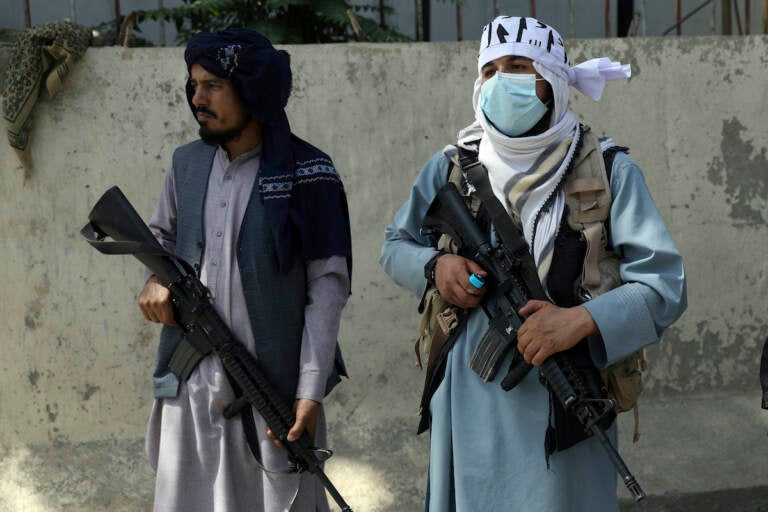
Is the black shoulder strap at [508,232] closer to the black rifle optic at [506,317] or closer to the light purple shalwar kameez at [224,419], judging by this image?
the black rifle optic at [506,317]

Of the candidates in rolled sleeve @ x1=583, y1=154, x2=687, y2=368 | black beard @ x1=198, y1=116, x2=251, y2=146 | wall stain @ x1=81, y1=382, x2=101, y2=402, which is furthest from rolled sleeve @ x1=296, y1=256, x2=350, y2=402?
wall stain @ x1=81, y1=382, x2=101, y2=402

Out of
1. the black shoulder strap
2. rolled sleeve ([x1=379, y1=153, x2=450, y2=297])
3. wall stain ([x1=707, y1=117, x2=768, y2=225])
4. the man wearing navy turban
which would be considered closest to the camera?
the black shoulder strap

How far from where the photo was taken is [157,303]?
2.72m

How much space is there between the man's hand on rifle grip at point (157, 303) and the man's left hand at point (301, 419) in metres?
0.40

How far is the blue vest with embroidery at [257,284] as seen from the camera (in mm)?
2709

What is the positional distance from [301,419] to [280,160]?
27.2 inches

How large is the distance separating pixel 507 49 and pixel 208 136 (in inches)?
32.6

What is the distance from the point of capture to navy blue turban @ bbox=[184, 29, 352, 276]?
104 inches

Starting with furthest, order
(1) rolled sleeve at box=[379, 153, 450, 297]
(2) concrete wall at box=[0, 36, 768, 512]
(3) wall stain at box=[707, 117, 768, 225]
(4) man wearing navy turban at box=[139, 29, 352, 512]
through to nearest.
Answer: (3) wall stain at box=[707, 117, 768, 225]
(2) concrete wall at box=[0, 36, 768, 512]
(1) rolled sleeve at box=[379, 153, 450, 297]
(4) man wearing navy turban at box=[139, 29, 352, 512]

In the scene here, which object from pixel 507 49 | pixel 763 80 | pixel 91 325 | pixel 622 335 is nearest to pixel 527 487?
pixel 622 335

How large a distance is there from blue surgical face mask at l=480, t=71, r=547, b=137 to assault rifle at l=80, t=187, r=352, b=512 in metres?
0.90

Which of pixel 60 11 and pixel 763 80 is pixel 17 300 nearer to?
pixel 60 11

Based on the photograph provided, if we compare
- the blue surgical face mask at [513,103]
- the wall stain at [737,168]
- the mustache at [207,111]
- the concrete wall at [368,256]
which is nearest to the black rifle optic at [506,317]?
the blue surgical face mask at [513,103]

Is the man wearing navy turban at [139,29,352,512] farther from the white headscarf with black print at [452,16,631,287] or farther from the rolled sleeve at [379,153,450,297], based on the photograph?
the white headscarf with black print at [452,16,631,287]
